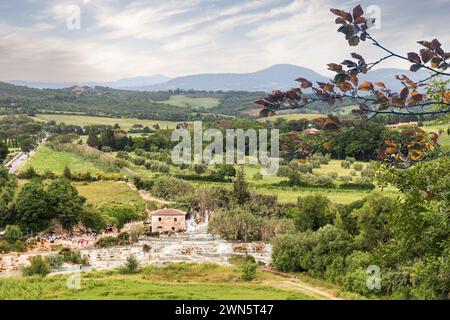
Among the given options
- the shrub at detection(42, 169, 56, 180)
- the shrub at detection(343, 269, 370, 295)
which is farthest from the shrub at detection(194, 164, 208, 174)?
the shrub at detection(343, 269, 370, 295)

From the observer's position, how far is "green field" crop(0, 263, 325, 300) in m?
15.3

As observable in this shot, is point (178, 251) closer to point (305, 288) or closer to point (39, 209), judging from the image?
point (305, 288)

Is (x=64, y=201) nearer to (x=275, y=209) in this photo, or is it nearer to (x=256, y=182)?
(x=275, y=209)

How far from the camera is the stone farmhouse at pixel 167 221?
32.2 meters

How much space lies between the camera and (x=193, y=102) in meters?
164

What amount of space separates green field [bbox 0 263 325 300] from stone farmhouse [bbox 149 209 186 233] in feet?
31.8

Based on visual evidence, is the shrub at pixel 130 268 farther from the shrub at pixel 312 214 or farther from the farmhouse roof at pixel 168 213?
the farmhouse roof at pixel 168 213

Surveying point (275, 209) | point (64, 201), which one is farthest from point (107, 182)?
point (275, 209)

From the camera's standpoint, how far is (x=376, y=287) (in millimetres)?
16438

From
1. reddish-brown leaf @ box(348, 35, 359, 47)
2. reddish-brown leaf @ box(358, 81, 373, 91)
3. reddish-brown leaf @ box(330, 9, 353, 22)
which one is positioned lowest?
reddish-brown leaf @ box(358, 81, 373, 91)

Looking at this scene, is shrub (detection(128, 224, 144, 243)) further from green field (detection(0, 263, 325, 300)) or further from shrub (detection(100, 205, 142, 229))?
green field (detection(0, 263, 325, 300))

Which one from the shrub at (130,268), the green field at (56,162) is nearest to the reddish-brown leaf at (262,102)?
the shrub at (130,268)

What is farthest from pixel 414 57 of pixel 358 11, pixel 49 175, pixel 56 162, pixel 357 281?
pixel 56 162

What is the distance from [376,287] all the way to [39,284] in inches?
489
